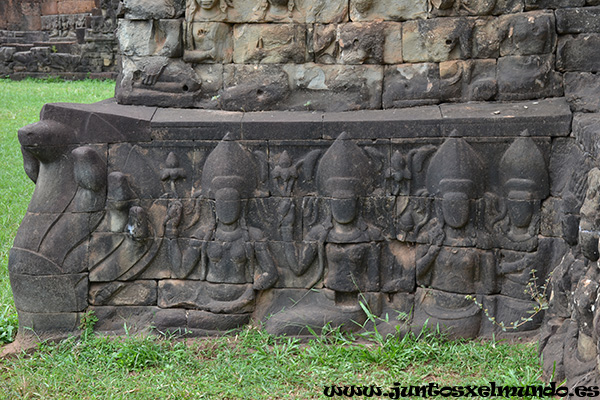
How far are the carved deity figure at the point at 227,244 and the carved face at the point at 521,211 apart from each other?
1.60 m

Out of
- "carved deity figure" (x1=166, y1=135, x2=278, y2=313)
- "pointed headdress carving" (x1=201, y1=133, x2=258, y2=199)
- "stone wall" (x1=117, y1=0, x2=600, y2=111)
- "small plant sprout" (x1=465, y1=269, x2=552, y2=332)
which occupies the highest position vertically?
"stone wall" (x1=117, y1=0, x2=600, y2=111)

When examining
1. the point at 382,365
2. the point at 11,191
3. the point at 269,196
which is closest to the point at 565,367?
the point at 382,365

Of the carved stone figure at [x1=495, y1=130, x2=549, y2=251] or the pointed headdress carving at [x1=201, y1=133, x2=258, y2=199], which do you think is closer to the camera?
the carved stone figure at [x1=495, y1=130, x2=549, y2=251]

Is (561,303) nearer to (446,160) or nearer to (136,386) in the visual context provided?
(446,160)

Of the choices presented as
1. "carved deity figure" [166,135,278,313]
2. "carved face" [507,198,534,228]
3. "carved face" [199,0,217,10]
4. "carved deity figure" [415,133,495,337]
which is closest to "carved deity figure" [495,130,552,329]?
"carved face" [507,198,534,228]

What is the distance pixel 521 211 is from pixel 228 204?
1894mm

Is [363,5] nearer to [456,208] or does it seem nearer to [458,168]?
[458,168]

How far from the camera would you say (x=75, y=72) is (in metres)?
19.2

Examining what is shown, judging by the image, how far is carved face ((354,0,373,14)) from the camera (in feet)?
15.6

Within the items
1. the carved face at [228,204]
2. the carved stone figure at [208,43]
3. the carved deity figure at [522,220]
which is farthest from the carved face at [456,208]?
the carved stone figure at [208,43]

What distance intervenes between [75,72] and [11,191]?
38.6 feet

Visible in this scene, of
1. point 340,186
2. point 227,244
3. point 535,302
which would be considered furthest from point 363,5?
point 535,302

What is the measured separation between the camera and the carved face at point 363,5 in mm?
Result: 4754

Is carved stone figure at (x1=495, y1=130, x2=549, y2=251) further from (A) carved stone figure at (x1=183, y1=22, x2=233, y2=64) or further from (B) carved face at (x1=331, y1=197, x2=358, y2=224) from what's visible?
(A) carved stone figure at (x1=183, y1=22, x2=233, y2=64)
